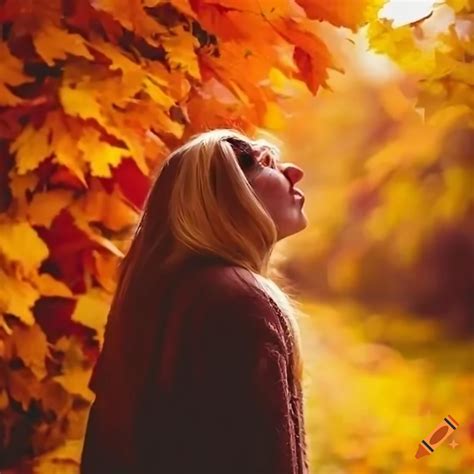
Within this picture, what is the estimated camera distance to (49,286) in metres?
1.47

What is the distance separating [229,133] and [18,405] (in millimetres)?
598

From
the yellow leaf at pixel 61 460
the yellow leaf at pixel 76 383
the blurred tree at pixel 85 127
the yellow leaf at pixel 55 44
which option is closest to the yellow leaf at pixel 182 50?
the blurred tree at pixel 85 127

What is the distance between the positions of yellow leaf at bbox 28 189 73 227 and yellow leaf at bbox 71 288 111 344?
0.49ft

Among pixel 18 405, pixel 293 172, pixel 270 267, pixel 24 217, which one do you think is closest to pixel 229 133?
pixel 293 172

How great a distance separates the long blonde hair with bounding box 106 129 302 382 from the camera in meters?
1.24

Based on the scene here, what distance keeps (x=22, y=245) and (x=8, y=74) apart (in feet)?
0.96

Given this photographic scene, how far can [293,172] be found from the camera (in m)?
1.39

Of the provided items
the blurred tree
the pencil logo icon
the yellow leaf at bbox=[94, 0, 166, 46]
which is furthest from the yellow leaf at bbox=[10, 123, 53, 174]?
the pencil logo icon

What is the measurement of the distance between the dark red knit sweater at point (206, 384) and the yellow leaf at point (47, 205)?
290 mm

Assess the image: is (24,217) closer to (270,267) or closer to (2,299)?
(2,299)

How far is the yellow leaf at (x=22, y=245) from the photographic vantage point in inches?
56.6

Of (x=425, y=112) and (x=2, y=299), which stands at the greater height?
(x=425, y=112)

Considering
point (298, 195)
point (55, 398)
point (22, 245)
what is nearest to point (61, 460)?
point (55, 398)

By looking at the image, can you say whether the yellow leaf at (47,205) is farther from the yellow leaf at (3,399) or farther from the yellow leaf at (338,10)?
the yellow leaf at (338,10)
